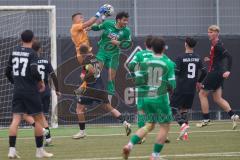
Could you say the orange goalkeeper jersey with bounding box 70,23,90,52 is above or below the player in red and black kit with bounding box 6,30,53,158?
above

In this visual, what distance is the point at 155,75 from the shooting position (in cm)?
1217

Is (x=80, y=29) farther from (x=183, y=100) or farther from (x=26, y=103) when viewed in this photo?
(x=26, y=103)

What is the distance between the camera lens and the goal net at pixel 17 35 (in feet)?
69.9

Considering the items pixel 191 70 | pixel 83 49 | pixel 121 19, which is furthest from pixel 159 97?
pixel 121 19

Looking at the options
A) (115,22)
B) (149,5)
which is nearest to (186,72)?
(115,22)

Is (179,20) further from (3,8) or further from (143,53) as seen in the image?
(143,53)

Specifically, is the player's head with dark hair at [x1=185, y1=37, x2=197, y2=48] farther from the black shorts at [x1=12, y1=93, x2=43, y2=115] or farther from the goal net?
the goal net

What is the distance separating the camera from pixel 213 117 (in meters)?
23.8

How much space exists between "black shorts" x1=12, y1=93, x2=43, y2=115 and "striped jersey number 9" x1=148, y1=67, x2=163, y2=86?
2.00 meters

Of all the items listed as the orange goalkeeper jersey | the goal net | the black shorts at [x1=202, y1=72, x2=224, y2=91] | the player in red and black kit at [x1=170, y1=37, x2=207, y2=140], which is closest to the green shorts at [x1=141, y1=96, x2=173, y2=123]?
the player in red and black kit at [x1=170, y1=37, x2=207, y2=140]

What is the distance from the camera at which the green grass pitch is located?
12766 millimetres

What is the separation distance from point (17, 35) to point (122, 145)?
8005 millimetres

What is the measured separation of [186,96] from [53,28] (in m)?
5.60

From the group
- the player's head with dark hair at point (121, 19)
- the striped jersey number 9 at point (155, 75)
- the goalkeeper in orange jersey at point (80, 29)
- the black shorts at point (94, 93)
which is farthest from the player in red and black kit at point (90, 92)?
the striped jersey number 9 at point (155, 75)
